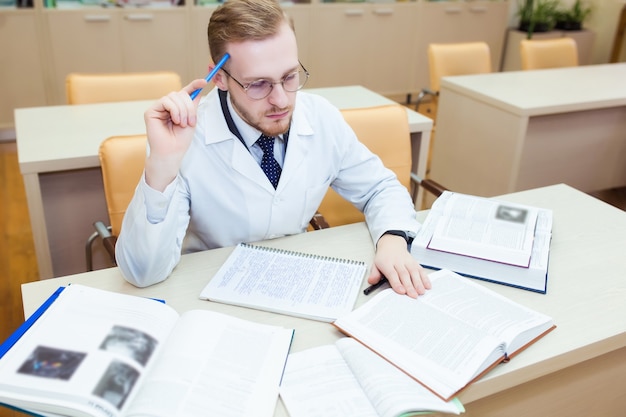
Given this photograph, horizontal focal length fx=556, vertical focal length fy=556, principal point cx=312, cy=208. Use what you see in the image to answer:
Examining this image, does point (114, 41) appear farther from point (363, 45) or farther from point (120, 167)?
point (120, 167)

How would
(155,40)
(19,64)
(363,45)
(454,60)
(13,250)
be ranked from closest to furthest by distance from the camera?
(13,250) < (454,60) < (19,64) < (155,40) < (363,45)

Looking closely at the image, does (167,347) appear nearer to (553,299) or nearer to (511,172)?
Answer: (553,299)

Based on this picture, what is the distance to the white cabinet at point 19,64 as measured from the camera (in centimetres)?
357

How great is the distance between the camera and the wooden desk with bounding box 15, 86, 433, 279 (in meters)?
1.72

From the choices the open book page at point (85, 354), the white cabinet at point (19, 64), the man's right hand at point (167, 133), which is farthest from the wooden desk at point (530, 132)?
the white cabinet at point (19, 64)

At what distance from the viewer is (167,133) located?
3.56 ft

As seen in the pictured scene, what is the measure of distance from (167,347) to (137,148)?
756mm

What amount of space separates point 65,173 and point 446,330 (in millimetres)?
1389

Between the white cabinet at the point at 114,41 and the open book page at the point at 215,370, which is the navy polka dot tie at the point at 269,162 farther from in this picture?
the white cabinet at the point at 114,41

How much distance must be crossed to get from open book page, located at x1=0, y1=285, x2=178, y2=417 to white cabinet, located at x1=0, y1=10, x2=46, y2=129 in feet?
10.7

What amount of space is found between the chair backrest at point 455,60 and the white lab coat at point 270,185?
5.70ft

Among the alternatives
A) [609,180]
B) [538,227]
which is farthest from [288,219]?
[609,180]

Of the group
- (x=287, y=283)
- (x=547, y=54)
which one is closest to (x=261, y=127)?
(x=287, y=283)

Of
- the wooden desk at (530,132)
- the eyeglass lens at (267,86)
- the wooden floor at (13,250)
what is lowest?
the wooden floor at (13,250)
